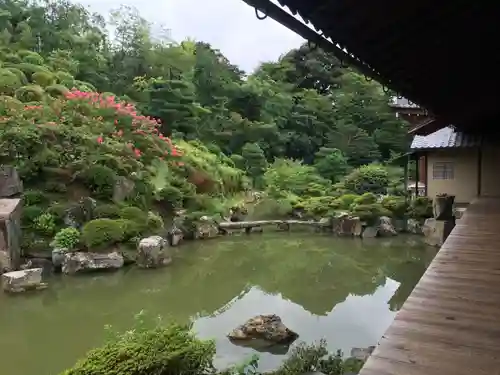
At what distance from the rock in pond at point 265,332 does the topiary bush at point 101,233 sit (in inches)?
144

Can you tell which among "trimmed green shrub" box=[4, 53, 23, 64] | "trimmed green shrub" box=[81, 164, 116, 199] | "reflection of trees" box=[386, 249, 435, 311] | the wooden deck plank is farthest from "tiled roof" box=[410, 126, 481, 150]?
"trimmed green shrub" box=[4, 53, 23, 64]

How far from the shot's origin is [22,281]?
19.7 feet

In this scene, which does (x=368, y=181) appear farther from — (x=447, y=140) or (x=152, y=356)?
(x=152, y=356)

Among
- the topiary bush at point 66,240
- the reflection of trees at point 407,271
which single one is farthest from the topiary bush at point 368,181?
the topiary bush at point 66,240

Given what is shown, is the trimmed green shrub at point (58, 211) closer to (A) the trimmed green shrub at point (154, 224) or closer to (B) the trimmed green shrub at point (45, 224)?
(B) the trimmed green shrub at point (45, 224)

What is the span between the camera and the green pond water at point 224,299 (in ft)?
14.3

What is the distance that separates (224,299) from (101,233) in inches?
103

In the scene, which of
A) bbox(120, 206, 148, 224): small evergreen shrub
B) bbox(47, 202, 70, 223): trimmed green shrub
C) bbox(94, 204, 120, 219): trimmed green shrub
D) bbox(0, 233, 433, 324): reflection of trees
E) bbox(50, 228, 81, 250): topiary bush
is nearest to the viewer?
bbox(0, 233, 433, 324): reflection of trees

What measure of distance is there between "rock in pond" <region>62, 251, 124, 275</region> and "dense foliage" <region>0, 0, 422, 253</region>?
0.27 m

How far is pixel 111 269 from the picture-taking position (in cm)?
709

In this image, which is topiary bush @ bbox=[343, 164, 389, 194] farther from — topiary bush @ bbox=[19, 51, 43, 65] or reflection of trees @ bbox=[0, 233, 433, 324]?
topiary bush @ bbox=[19, 51, 43, 65]

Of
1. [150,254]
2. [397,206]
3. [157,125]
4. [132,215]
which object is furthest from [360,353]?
[157,125]

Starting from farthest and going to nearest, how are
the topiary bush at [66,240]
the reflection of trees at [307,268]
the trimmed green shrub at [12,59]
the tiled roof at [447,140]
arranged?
the trimmed green shrub at [12,59] < the tiled roof at [447,140] < the topiary bush at [66,240] < the reflection of trees at [307,268]

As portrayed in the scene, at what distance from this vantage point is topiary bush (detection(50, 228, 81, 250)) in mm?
7194
